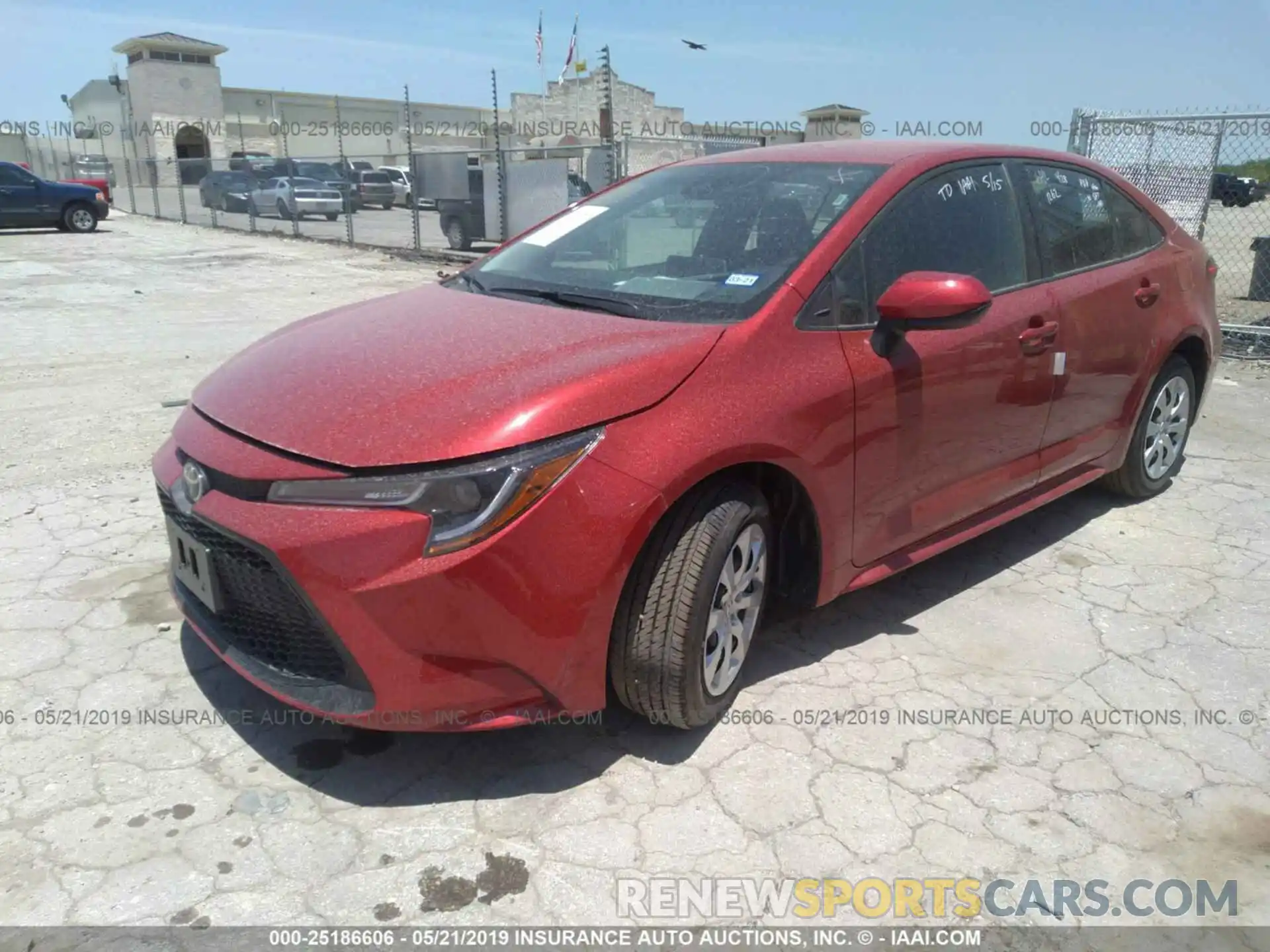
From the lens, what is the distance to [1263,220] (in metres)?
18.7

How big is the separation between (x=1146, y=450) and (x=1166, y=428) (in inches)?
8.1

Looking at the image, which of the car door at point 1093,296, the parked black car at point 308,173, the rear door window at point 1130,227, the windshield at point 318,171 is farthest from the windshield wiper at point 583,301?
the windshield at point 318,171

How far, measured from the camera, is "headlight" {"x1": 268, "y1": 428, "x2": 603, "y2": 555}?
7.17ft

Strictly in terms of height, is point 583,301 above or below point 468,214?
below

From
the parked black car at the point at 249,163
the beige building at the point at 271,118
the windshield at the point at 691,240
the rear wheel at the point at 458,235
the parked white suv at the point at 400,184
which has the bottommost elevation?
the rear wheel at the point at 458,235

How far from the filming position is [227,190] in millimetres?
28766

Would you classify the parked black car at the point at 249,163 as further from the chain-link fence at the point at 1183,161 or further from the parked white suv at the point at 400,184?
the chain-link fence at the point at 1183,161

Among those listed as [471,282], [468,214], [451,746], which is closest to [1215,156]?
[471,282]

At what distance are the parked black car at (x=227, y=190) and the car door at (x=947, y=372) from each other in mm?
28564

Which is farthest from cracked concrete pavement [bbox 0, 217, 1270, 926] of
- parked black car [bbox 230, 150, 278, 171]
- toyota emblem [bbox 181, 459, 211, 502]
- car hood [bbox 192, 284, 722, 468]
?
parked black car [bbox 230, 150, 278, 171]

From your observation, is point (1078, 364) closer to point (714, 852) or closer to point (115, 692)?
point (714, 852)

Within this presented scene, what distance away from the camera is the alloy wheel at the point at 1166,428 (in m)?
4.47

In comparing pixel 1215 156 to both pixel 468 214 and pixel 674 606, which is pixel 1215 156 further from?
pixel 468 214

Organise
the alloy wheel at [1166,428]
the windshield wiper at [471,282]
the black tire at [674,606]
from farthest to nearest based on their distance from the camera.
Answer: the alloy wheel at [1166,428], the windshield wiper at [471,282], the black tire at [674,606]
